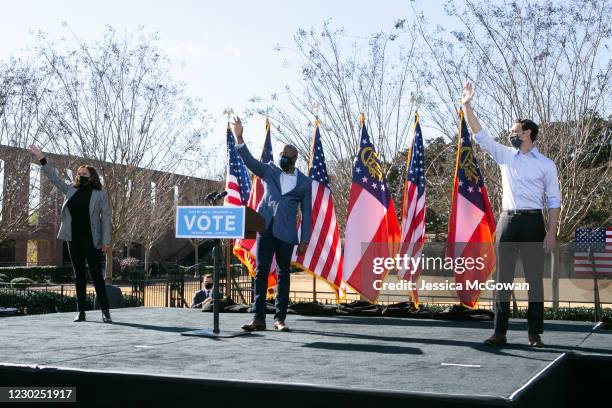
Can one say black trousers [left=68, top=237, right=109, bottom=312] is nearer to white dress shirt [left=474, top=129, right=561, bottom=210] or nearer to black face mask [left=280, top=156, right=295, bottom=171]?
black face mask [left=280, top=156, right=295, bottom=171]

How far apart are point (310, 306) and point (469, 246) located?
238 cm

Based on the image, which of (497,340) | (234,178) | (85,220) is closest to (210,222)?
(85,220)

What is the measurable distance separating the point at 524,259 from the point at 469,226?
3771 millimetres

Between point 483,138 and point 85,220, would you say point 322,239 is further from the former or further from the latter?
point 483,138

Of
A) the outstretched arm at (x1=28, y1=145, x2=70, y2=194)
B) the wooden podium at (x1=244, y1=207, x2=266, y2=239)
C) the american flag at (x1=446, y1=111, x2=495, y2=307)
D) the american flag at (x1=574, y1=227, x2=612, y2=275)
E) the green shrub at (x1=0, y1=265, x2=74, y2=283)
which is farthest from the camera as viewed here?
the green shrub at (x1=0, y1=265, x2=74, y2=283)

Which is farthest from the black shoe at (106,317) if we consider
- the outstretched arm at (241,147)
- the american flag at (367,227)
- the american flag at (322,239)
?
the american flag at (367,227)

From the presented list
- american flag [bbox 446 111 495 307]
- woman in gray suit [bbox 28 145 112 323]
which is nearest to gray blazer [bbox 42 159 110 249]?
woman in gray suit [bbox 28 145 112 323]

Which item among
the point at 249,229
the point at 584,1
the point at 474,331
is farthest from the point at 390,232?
the point at 584,1

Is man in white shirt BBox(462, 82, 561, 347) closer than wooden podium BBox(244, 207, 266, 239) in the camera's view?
Yes

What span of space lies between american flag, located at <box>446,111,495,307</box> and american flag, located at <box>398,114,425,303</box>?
0.43 meters

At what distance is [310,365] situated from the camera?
4.06 m

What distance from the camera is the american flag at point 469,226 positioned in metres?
8.90

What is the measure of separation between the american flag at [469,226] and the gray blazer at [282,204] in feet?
10.8

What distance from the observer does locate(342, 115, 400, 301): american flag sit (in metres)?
8.93
